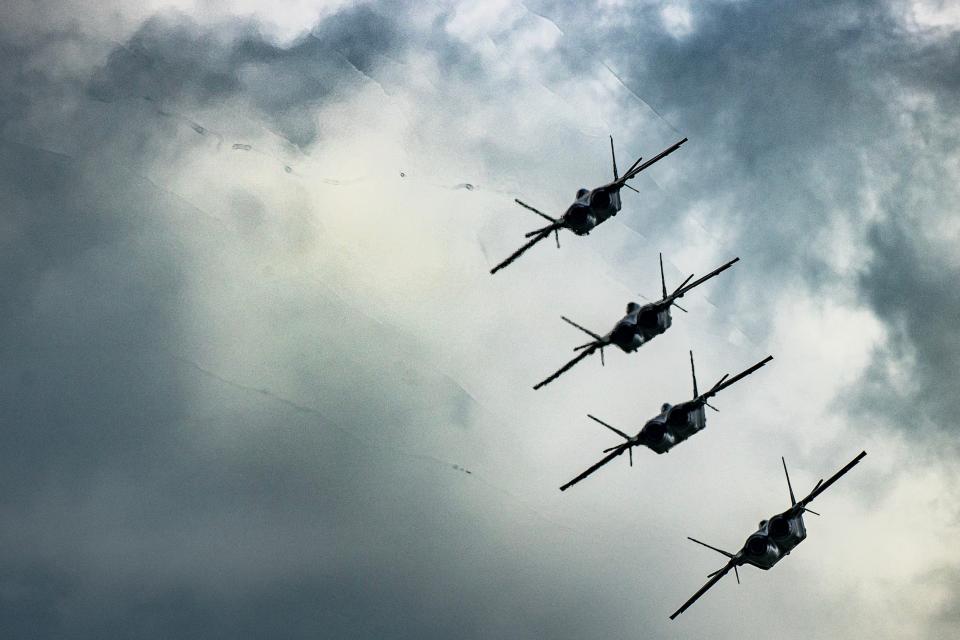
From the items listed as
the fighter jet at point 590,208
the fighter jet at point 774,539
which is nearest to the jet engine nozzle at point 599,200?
the fighter jet at point 590,208

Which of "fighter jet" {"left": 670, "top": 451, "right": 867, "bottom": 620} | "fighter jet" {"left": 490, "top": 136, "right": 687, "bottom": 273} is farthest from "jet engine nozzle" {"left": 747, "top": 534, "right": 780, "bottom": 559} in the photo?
"fighter jet" {"left": 490, "top": 136, "right": 687, "bottom": 273}

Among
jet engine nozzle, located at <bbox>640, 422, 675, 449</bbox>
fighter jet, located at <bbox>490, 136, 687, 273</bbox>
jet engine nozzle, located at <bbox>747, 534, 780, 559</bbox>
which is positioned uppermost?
fighter jet, located at <bbox>490, 136, 687, 273</bbox>

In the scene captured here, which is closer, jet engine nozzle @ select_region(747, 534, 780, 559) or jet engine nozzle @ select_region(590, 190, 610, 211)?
jet engine nozzle @ select_region(747, 534, 780, 559)

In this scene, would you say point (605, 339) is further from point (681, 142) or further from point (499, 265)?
point (681, 142)

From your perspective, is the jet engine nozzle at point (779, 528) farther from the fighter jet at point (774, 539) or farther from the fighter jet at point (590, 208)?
the fighter jet at point (590, 208)

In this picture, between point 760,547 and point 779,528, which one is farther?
point 779,528

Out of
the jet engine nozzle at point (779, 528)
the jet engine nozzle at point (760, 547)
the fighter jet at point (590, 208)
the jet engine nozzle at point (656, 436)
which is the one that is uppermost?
the fighter jet at point (590, 208)

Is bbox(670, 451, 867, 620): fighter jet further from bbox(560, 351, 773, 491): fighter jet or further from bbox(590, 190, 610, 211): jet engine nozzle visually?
bbox(590, 190, 610, 211): jet engine nozzle

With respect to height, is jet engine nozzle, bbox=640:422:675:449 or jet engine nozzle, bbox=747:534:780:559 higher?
jet engine nozzle, bbox=640:422:675:449

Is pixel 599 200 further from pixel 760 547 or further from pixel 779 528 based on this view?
pixel 760 547

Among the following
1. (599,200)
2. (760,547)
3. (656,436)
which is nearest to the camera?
(760,547)

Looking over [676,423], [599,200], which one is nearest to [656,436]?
[676,423]

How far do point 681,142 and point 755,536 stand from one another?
47.0 meters

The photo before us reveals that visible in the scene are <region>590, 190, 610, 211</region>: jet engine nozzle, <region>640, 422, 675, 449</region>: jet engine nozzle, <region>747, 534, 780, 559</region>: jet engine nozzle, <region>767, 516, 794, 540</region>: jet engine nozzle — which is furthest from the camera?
<region>590, 190, 610, 211</region>: jet engine nozzle
